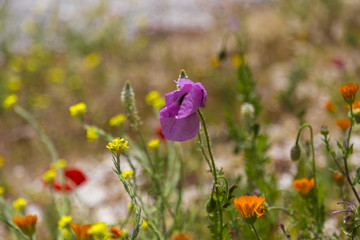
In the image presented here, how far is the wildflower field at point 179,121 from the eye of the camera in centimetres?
170

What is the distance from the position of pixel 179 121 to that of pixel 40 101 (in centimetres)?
416

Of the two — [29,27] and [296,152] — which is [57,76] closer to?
[29,27]

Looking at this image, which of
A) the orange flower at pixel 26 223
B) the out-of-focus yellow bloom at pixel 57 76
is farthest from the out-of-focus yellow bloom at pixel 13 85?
the orange flower at pixel 26 223

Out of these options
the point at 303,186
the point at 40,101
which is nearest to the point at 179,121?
the point at 303,186

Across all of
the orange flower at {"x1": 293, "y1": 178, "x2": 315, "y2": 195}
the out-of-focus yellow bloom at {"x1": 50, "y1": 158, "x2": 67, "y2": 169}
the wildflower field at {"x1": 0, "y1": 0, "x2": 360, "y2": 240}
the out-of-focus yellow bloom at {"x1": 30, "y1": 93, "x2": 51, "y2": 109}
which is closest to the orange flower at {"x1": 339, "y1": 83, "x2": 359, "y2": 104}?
the wildflower field at {"x1": 0, "y1": 0, "x2": 360, "y2": 240}

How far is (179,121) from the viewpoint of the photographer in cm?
119

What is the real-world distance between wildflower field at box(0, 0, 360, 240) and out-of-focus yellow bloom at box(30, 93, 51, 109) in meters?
0.03

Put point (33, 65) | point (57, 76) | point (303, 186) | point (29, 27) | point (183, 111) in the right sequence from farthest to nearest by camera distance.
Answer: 1. point (29, 27)
2. point (33, 65)
3. point (57, 76)
4. point (303, 186)
5. point (183, 111)

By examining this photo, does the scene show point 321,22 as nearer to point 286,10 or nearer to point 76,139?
point 286,10

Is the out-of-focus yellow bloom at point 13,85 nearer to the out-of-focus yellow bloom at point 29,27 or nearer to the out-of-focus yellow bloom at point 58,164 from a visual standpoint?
the out-of-focus yellow bloom at point 58,164

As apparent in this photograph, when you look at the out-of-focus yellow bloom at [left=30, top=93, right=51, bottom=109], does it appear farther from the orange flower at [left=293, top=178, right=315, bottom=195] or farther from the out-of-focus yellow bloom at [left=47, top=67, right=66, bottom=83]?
the orange flower at [left=293, top=178, right=315, bottom=195]

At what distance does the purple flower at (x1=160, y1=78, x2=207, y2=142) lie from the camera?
3.70ft

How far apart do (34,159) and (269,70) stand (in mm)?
3299

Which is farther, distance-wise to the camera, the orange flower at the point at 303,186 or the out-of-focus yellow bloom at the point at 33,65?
the out-of-focus yellow bloom at the point at 33,65
